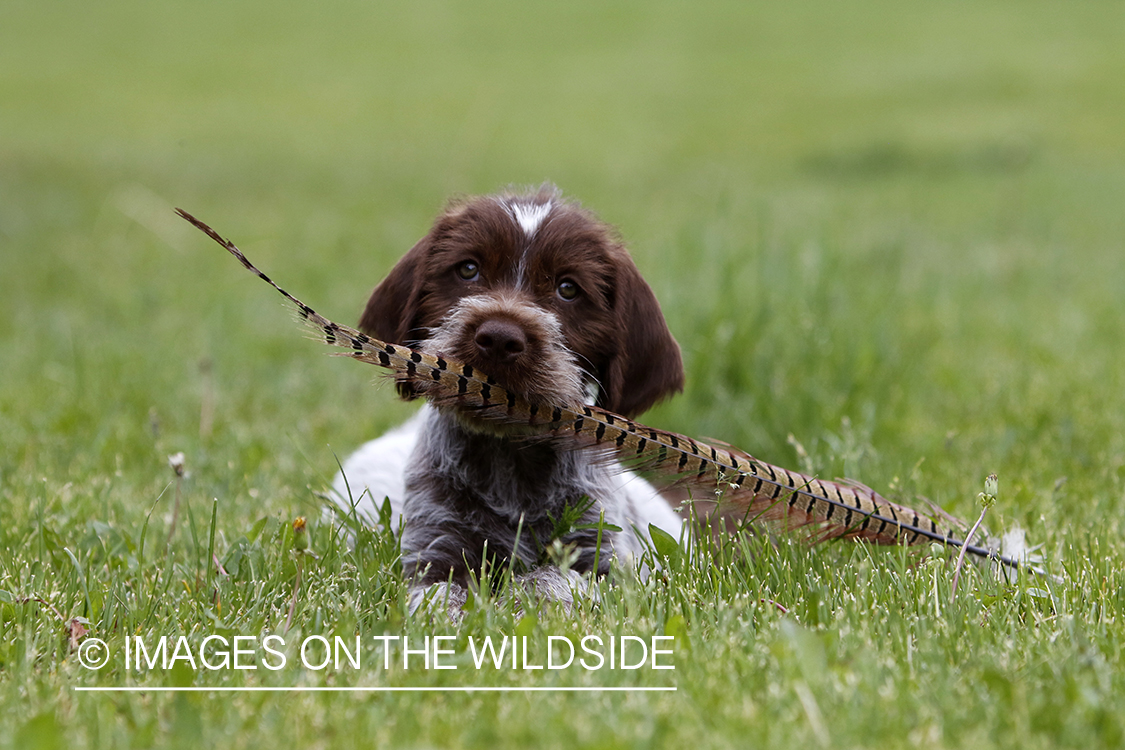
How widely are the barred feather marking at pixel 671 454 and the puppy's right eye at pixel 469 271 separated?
1.58 feet

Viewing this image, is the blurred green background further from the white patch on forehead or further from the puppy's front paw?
the puppy's front paw

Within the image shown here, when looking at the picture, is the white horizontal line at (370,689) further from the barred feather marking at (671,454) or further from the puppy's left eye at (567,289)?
the puppy's left eye at (567,289)

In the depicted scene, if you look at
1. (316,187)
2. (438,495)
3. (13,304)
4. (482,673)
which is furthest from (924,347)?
(316,187)

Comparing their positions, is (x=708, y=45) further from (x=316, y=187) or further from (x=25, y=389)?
(x=25, y=389)

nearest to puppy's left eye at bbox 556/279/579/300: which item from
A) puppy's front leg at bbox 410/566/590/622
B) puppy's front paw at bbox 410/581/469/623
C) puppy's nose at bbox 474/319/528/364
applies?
puppy's nose at bbox 474/319/528/364

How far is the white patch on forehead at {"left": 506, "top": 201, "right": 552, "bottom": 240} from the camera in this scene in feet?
12.6

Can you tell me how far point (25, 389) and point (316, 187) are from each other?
10.4m

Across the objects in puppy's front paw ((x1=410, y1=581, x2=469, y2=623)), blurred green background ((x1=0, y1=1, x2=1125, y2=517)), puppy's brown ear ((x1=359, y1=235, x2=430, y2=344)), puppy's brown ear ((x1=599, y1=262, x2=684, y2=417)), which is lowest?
puppy's front paw ((x1=410, y1=581, x2=469, y2=623))

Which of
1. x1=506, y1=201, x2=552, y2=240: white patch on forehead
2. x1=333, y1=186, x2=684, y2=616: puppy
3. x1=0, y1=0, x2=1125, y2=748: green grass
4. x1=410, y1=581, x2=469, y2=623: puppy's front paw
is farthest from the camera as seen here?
x1=506, y1=201, x2=552, y2=240: white patch on forehead

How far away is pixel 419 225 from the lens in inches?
522

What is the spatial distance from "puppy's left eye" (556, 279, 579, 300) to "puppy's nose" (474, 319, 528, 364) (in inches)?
17.3

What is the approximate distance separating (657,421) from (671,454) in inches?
84.2

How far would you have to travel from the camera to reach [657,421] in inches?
228

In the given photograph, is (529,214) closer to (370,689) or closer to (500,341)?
(500,341)
